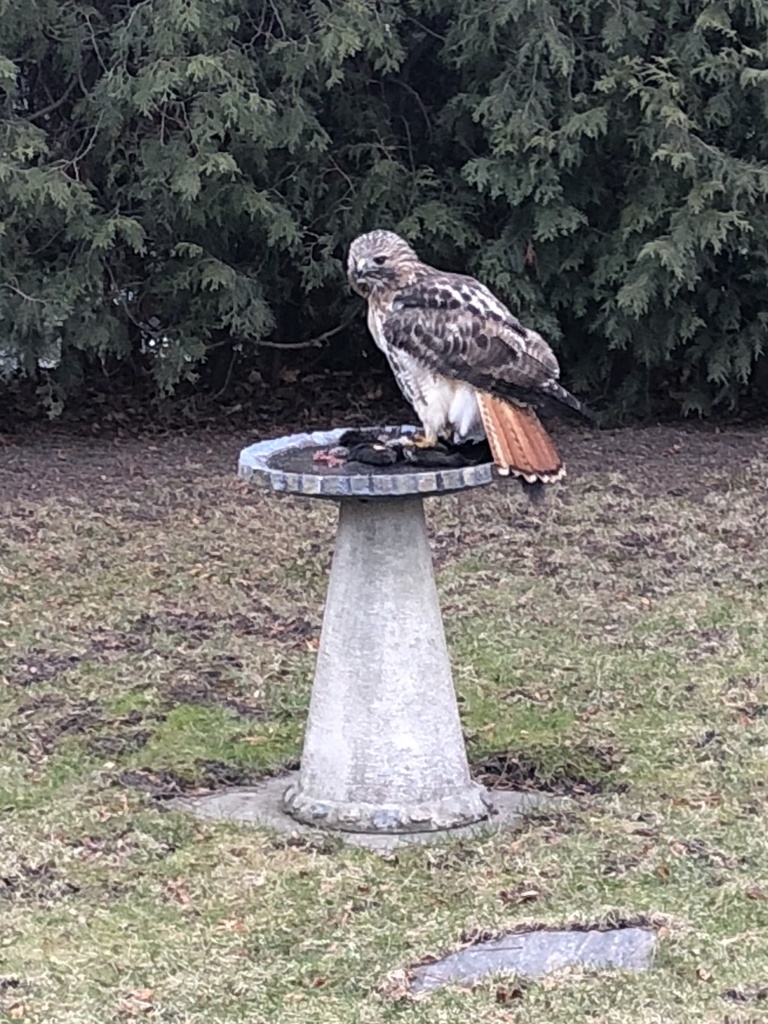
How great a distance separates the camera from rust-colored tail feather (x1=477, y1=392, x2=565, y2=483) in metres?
4.93

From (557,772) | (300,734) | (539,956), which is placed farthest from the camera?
(300,734)

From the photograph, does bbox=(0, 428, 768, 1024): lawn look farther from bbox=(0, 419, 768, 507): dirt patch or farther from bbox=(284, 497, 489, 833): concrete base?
bbox=(284, 497, 489, 833): concrete base

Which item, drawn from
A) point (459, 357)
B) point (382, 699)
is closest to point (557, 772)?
point (382, 699)

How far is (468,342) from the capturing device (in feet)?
16.7

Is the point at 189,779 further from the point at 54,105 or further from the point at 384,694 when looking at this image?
the point at 54,105

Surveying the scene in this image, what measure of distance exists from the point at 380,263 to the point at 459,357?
390mm

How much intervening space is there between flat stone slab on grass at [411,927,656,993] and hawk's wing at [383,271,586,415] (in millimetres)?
1616

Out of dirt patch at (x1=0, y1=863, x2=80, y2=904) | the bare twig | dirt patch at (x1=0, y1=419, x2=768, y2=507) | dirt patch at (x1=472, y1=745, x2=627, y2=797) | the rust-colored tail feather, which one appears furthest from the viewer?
the bare twig

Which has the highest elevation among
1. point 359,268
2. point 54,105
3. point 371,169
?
point 54,105

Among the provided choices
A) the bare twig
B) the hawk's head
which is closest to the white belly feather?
the hawk's head

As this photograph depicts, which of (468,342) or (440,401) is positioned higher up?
(468,342)

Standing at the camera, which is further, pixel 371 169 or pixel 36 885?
pixel 371 169

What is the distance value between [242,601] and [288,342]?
14.5 feet

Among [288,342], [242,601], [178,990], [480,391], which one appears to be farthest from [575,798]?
[288,342]
